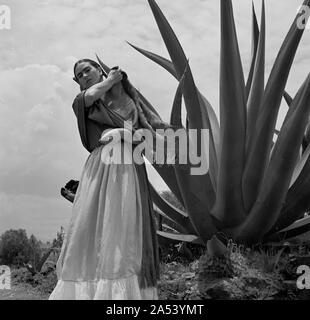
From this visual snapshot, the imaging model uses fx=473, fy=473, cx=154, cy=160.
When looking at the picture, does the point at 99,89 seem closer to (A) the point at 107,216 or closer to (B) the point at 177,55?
(A) the point at 107,216

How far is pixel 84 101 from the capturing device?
2.21m

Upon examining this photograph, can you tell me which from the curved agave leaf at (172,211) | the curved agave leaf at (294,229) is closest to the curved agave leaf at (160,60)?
→ the curved agave leaf at (172,211)

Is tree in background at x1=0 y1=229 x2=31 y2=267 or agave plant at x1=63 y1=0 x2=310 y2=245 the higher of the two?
agave plant at x1=63 y1=0 x2=310 y2=245

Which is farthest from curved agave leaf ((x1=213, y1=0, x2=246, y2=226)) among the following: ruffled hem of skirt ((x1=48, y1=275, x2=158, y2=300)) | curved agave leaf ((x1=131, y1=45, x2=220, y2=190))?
ruffled hem of skirt ((x1=48, y1=275, x2=158, y2=300))

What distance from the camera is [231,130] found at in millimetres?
3658

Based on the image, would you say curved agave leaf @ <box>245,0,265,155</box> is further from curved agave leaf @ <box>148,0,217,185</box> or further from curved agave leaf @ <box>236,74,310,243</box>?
curved agave leaf @ <box>148,0,217,185</box>

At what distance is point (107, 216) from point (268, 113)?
2.10 m

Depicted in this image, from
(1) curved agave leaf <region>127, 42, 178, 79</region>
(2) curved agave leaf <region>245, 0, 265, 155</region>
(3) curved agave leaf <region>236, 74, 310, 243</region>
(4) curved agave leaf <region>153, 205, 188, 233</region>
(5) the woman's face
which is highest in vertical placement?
(1) curved agave leaf <region>127, 42, 178, 79</region>

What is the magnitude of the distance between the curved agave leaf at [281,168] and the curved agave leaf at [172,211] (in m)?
0.90

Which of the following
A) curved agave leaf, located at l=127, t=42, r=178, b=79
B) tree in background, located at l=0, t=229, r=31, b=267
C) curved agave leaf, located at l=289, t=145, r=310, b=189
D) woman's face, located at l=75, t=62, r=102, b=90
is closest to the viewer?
woman's face, located at l=75, t=62, r=102, b=90

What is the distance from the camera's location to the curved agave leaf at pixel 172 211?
4.60m

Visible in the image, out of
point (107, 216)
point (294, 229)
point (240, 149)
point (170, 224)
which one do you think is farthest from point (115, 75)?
point (170, 224)

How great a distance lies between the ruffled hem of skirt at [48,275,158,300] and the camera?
6.52ft

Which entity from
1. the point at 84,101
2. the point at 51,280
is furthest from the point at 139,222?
the point at 51,280
